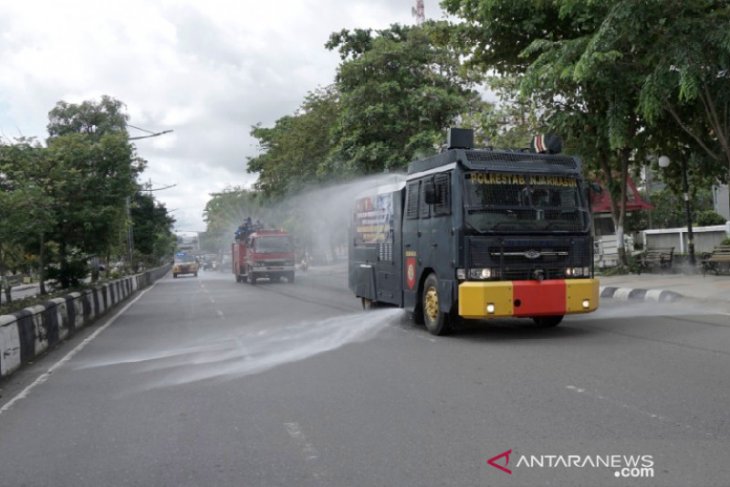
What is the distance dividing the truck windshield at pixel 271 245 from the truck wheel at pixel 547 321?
25645 mm

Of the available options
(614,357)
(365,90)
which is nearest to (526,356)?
(614,357)

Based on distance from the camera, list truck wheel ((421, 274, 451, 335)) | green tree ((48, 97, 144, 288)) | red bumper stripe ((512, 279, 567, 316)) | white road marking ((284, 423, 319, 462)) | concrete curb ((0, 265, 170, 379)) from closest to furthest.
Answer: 1. white road marking ((284, 423, 319, 462))
2. concrete curb ((0, 265, 170, 379))
3. red bumper stripe ((512, 279, 567, 316))
4. truck wheel ((421, 274, 451, 335))
5. green tree ((48, 97, 144, 288))

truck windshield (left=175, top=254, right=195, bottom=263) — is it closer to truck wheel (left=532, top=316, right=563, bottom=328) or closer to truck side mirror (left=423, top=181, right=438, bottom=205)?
truck wheel (left=532, top=316, right=563, bottom=328)

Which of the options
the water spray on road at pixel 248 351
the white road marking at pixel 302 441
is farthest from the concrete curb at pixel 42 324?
the white road marking at pixel 302 441

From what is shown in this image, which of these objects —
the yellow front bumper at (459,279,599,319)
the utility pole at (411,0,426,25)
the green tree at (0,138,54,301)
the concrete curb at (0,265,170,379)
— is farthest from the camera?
the utility pole at (411,0,426,25)

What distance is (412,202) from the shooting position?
12.8m

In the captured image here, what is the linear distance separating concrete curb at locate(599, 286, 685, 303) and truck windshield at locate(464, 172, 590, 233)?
6041mm

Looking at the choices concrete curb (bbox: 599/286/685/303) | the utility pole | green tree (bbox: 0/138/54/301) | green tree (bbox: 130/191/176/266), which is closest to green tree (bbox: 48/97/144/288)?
green tree (bbox: 0/138/54/301)

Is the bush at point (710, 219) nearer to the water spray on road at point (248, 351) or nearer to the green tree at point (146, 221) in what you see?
the water spray on road at point (248, 351)

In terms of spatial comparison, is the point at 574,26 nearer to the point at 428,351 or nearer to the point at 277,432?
the point at 428,351

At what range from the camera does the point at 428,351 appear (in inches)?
404

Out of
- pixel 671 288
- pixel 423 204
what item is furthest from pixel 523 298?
pixel 671 288

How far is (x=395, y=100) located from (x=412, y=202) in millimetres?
19164

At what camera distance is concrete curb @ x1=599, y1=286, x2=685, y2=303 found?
53.2 feet
